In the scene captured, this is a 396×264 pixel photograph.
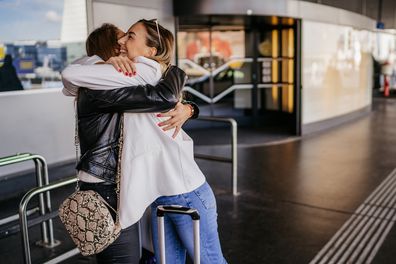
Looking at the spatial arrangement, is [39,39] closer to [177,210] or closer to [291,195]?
[291,195]

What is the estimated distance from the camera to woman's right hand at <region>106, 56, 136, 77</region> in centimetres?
146

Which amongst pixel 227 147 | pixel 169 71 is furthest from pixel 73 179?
pixel 227 147

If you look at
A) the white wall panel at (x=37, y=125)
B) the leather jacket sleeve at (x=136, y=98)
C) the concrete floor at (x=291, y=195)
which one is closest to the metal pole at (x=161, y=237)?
the leather jacket sleeve at (x=136, y=98)

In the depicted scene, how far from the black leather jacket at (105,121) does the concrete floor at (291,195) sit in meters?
1.99

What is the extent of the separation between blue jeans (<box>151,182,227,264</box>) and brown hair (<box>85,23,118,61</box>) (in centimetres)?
56

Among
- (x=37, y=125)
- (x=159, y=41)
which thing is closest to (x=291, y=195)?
(x=37, y=125)

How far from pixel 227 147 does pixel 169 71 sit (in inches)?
228

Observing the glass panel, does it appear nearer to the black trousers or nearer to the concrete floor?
the concrete floor

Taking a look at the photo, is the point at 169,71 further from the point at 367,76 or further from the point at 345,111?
the point at 367,76

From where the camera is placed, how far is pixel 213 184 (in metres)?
5.21

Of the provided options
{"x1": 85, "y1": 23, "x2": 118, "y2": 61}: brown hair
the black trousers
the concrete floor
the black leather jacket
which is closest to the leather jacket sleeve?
the black leather jacket

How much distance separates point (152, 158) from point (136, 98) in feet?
0.71

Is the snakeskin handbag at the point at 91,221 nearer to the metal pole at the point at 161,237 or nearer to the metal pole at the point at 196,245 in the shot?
the metal pole at the point at 161,237

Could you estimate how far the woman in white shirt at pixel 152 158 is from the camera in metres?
1.49
